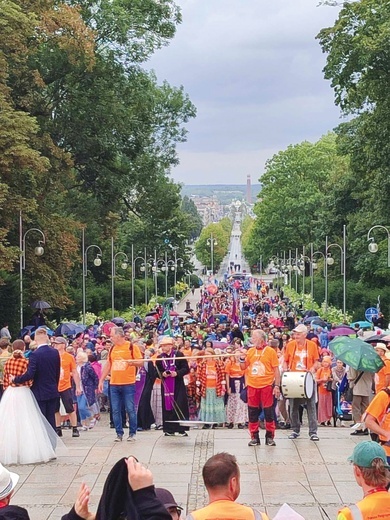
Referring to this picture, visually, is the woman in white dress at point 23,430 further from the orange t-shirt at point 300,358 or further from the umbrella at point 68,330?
the umbrella at point 68,330

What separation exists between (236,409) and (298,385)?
11.8 ft

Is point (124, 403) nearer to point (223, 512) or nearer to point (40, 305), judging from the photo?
point (223, 512)

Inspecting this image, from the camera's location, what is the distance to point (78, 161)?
44.7 m

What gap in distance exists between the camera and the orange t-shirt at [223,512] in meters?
5.48

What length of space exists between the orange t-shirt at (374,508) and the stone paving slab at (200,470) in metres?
4.36

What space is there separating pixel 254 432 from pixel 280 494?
2.94m

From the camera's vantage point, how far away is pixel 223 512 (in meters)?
5.48

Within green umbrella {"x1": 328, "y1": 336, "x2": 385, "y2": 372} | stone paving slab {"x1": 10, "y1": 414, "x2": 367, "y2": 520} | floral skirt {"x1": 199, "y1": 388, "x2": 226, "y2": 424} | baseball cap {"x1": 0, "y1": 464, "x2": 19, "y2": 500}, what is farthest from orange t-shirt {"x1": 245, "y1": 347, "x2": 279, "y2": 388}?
baseball cap {"x1": 0, "y1": 464, "x2": 19, "y2": 500}

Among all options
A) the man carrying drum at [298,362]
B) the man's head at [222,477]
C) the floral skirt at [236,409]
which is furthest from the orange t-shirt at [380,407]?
the floral skirt at [236,409]

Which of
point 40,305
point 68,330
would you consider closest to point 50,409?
point 68,330

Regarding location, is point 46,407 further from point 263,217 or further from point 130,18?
point 263,217

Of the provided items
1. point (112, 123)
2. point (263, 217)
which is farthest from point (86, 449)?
point (263, 217)

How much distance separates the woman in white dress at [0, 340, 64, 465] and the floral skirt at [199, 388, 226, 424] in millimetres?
4141

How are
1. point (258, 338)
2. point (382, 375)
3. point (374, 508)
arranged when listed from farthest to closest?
point (258, 338) < point (382, 375) < point (374, 508)
